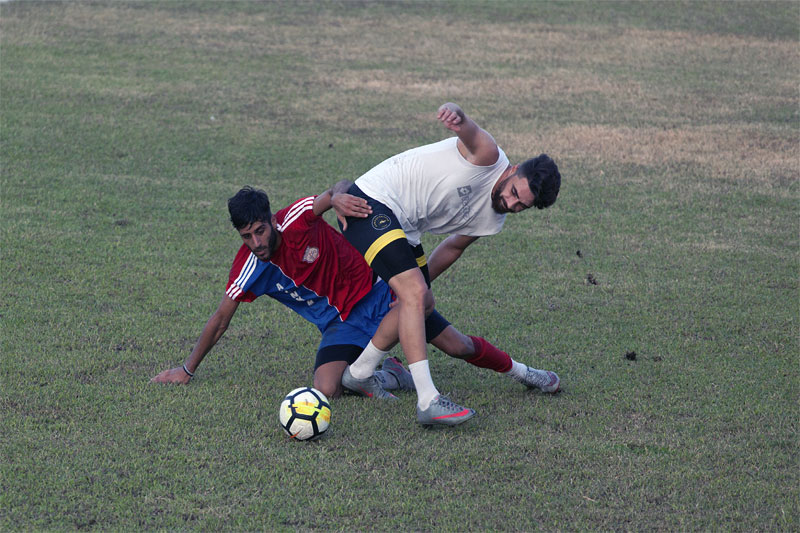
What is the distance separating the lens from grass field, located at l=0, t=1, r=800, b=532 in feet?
14.2

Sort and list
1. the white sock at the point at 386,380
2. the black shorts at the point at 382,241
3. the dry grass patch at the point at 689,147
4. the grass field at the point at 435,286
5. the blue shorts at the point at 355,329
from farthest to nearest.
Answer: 1. the dry grass patch at the point at 689,147
2. the blue shorts at the point at 355,329
3. the white sock at the point at 386,380
4. the black shorts at the point at 382,241
5. the grass field at the point at 435,286

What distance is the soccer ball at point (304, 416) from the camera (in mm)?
4703

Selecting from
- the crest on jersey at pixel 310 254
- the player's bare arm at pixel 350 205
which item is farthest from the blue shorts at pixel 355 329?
the player's bare arm at pixel 350 205

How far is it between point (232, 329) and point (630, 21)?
14913 millimetres

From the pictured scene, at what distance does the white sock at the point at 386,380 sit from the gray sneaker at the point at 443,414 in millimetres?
724

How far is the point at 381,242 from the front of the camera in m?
5.05

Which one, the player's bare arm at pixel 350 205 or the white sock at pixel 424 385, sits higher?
the player's bare arm at pixel 350 205

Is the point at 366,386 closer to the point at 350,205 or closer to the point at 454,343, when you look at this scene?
the point at 454,343

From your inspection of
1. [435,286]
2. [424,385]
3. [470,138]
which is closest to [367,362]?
[424,385]

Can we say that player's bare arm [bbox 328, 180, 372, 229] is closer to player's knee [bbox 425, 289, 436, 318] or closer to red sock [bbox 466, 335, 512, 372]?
player's knee [bbox 425, 289, 436, 318]

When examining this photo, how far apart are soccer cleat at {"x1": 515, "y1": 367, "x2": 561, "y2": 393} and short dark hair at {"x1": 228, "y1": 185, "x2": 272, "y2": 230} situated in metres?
1.89

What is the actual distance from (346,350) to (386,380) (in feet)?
1.09

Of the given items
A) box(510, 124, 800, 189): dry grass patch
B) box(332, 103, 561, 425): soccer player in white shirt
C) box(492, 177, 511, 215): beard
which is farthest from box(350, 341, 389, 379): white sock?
box(510, 124, 800, 189): dry grass patch

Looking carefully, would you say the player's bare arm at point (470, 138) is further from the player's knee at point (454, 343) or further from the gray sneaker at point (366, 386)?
the gray sneaker at point (366, 386)
